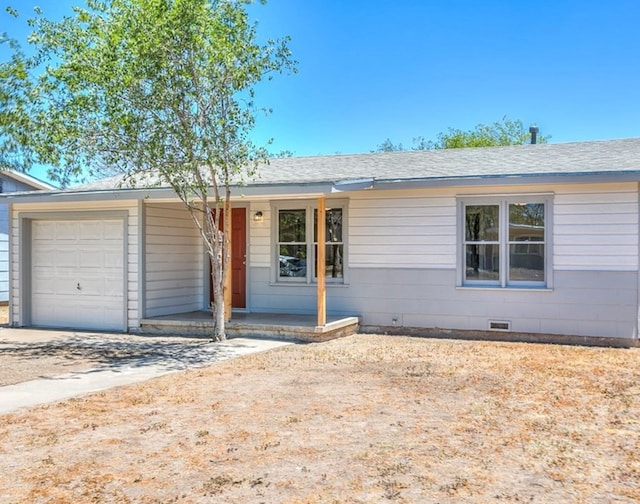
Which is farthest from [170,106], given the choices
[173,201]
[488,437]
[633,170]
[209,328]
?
[633,170]

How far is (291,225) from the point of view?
1164 cm

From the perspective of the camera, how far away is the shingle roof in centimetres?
974

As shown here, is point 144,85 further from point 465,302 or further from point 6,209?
point 6,209

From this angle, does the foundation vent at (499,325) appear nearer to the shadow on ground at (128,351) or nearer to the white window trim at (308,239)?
the white window trim at (308,239)

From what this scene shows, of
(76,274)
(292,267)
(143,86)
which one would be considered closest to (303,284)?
(292,267)

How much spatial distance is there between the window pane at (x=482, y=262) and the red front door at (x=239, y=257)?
438 cm

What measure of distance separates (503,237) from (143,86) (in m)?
6.17

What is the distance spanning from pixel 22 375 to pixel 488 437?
17.7ft

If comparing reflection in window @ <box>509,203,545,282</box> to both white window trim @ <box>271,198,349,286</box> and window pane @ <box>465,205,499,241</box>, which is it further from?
white window trim @ <box>271,198,349,286</box>

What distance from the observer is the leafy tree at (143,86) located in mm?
8008

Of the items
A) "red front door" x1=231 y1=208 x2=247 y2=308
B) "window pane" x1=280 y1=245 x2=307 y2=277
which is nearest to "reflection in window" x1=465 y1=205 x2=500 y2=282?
"window pane" x1=280 y1=245 x2=307 y2=277

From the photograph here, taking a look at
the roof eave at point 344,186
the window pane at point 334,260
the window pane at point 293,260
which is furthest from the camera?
the window pane at point 293,260

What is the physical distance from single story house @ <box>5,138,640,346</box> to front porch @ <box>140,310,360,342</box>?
0.38 m

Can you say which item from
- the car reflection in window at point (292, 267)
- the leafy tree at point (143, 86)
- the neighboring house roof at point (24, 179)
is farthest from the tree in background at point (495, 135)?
the leafy tree at point (143, 86)
